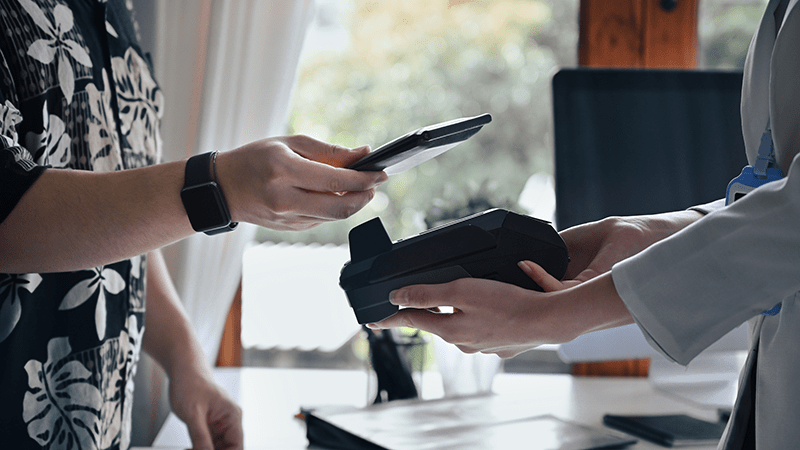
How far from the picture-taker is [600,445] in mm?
958

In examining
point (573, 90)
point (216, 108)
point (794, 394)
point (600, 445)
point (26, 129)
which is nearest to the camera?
point (794, 394)

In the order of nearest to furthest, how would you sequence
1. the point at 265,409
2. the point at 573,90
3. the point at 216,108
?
1. the point at 265,409
2. the point at 573,90
3. the point at 216,108

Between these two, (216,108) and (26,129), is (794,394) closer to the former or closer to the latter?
(26,129)

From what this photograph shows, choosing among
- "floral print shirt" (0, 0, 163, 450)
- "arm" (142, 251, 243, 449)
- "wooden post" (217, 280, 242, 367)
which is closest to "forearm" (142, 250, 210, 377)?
"arm" (142, 251, 243, 449)

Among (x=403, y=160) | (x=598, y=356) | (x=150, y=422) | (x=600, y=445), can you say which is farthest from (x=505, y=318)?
(x=150, y=422)

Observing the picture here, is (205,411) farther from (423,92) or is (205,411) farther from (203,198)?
(423,92)

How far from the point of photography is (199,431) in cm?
96

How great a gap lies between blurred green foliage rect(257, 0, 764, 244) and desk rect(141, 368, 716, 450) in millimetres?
484

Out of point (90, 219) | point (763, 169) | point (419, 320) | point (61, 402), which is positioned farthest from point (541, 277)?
point (61, 402)

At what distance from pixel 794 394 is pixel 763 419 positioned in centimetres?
4

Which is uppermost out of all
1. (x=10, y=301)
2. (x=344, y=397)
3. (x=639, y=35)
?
(x=639, y=35)

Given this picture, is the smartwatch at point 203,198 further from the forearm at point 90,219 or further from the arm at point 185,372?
the arm at point 185,372

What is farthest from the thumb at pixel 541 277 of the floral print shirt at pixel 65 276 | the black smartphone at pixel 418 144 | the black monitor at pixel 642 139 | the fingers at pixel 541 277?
the black monitor at pixel 642 139

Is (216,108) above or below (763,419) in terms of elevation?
above
